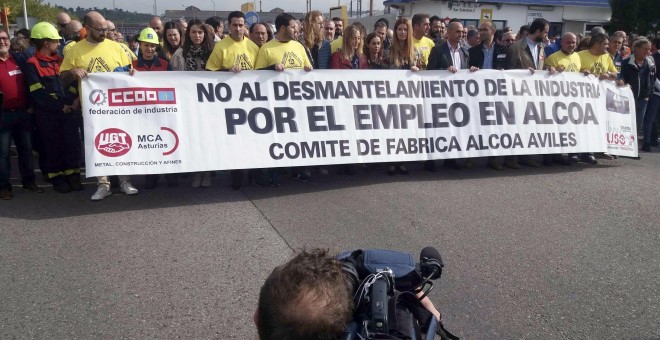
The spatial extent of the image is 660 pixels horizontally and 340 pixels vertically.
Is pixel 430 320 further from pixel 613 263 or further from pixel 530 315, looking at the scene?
pixel 613 263

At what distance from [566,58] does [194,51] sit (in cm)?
544

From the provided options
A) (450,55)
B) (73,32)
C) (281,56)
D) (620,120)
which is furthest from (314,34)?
(620,120)

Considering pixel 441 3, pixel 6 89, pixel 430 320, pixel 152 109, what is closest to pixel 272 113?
pixel 152 109

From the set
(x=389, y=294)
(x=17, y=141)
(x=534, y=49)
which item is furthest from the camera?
(x=534, y=49)

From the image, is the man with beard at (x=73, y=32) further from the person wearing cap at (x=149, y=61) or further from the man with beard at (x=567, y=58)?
the man with beard at (x=567, y=58)

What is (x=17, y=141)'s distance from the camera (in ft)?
22.3

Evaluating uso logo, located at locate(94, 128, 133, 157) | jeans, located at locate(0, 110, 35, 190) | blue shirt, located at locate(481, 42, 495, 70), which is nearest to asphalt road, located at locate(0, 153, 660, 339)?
jeans, located at locate(0, 110, 35, 190)

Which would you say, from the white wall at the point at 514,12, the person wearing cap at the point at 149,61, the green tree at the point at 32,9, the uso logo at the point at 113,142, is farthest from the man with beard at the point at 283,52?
the green tree at the point at 32,9

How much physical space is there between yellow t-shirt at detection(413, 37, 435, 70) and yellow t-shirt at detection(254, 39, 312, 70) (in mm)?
1892

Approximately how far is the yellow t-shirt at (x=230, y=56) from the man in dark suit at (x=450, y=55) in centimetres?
262

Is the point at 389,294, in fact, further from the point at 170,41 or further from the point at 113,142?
the point at 170,41

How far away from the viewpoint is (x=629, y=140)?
8.47m

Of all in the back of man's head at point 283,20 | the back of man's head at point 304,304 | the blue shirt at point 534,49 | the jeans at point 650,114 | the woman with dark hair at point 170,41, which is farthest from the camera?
the jeans at point 650,114

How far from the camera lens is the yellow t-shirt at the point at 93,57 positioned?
6414 mm
